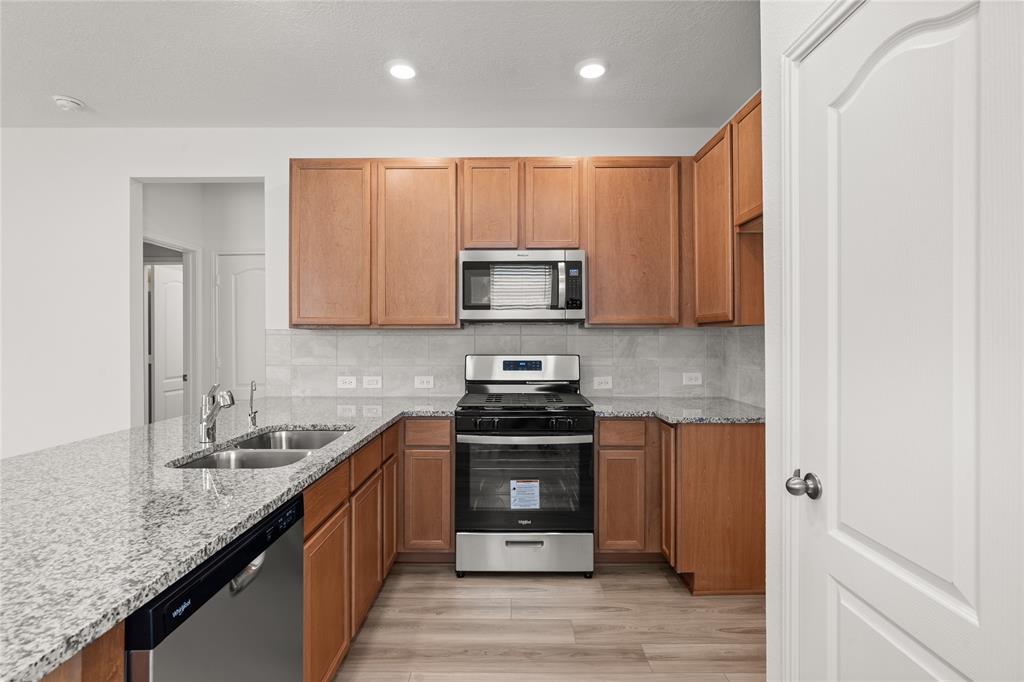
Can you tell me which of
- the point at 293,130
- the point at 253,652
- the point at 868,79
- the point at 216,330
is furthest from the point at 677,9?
the point at 216,330

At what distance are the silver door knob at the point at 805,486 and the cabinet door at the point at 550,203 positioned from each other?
2.08 meters

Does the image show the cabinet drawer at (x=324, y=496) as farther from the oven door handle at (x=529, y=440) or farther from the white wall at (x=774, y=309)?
the white wall at (x=774, y=309)

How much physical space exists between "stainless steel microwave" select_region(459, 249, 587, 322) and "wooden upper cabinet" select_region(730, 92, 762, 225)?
2.89 feet

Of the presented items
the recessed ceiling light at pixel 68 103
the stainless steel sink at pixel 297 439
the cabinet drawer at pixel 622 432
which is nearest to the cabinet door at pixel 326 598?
the stainless steel sink at pixel 297 439

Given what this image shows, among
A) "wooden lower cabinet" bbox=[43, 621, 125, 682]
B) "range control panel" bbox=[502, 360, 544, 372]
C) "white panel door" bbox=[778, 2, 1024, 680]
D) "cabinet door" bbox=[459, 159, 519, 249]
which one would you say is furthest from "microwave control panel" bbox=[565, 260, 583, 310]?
"wooden lower cabinet" bbox=[43, 621, 125, 682]

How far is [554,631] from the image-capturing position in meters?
2.29

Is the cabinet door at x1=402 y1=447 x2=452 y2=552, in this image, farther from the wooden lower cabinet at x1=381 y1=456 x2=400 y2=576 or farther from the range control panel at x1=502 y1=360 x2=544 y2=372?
the range control panel at x1=502 y1=360 x2=544 y2=372

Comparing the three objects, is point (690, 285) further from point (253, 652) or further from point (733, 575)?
point (253, 652)

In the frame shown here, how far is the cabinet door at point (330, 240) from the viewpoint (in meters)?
3.12

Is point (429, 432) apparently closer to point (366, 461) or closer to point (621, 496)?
point (366, 461)

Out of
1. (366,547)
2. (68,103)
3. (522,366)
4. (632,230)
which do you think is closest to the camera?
(366,547)

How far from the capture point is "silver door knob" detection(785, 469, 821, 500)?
1.21 meters

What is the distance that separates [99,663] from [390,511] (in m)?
1.91

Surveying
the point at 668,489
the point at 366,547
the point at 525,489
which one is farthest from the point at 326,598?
the point at 668,489
